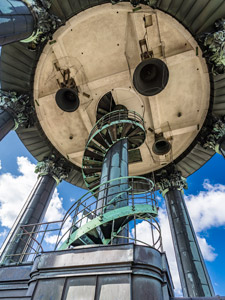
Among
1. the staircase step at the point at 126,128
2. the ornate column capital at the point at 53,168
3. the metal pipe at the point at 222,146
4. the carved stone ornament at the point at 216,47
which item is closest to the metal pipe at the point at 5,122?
the ornate column capital at the point at 53,168

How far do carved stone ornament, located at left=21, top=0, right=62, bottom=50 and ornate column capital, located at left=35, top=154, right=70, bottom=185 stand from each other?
8.09 meters

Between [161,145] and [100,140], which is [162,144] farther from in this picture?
[100,140]

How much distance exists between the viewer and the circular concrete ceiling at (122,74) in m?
11.1

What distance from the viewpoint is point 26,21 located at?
304 inches

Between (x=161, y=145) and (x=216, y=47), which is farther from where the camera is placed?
(x=161, y=145)

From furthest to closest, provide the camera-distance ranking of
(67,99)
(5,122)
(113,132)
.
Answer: (67,99) < (113,132) < (5,122)

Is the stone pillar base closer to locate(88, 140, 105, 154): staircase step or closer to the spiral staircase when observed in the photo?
the spiral staircase

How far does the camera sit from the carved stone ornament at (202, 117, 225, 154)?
39.0 feet

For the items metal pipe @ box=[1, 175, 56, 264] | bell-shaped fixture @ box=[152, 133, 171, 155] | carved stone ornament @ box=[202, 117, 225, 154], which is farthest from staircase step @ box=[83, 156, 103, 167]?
carved stone ornament @ box=[202, 117, 225, 154]

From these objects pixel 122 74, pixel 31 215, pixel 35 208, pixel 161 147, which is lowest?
pixel 31 215

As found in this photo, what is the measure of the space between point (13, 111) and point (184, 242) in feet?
42.7

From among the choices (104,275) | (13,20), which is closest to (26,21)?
(13,20)

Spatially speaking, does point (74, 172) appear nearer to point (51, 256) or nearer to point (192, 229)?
point (192, 229)

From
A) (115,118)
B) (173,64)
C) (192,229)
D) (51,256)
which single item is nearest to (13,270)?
(51,256)
